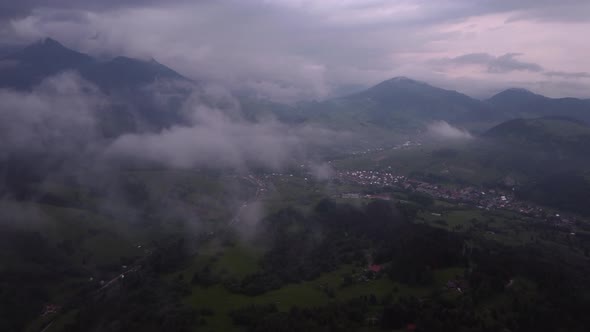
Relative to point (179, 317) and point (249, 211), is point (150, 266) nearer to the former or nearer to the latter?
point (179, 317)

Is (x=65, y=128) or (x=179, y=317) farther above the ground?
(x=65, y=128)

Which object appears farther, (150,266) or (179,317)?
(150,266)

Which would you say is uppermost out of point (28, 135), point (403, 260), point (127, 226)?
point (28, 135)

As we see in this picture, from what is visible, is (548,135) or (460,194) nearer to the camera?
(460,194)

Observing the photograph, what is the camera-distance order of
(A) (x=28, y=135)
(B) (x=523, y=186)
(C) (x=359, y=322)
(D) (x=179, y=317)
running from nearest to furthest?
(C) (x=359, y=322) → (D) (x=179, y=317) → (B) (x=523, y=186) → (A) (x=28, y=135)

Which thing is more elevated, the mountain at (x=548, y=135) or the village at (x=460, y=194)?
the mountain at (x=548, y=135)

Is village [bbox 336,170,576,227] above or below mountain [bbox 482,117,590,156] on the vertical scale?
below

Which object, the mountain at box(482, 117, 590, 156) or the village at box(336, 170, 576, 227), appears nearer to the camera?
the village at box(336, 170, 576, 227)

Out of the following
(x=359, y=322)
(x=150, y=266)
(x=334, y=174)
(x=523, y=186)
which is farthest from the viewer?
(x=334, y=174)

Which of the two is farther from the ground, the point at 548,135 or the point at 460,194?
the point at 548,135

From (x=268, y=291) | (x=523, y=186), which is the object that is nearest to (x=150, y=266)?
(x=268, y=291)

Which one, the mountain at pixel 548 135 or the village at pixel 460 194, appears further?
the mountain at pixel 548 135
